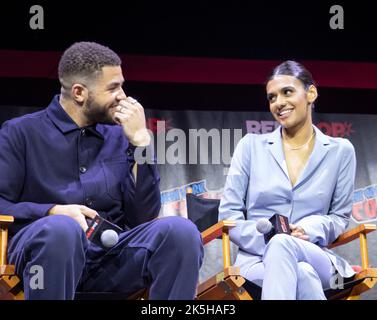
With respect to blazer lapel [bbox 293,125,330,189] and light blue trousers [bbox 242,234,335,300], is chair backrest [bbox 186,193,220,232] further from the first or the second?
light blue trousers [bbox 242,234,335,300]

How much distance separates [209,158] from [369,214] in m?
0.99

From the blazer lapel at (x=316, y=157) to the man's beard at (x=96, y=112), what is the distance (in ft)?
2.95

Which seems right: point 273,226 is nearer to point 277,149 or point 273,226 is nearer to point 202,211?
point 277,149

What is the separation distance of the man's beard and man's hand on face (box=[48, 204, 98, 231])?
0.42 meters

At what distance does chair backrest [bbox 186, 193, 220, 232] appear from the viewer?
161 inches

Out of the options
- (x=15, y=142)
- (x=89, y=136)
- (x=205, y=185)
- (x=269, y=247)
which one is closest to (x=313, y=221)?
(x=269, y=247)

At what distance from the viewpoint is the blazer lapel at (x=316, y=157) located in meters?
3.51

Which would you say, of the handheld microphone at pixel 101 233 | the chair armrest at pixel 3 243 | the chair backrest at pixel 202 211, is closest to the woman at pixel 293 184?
the chair backrest at pixel 202 211

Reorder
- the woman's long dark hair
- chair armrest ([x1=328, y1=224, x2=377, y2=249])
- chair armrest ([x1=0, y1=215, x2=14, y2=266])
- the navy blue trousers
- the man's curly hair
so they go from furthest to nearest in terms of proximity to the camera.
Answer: the woman's long dark hair, chair armrest ([x1=328, y1=224, x2=377, y2=249]), the man's curly hair, chair armrest ([x1=0, y1=215, x2=14, y2=266]), the navy blue trousers

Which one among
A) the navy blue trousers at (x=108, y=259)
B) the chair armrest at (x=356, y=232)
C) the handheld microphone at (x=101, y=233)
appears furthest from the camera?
the chair armrest at (x=356, y=232)

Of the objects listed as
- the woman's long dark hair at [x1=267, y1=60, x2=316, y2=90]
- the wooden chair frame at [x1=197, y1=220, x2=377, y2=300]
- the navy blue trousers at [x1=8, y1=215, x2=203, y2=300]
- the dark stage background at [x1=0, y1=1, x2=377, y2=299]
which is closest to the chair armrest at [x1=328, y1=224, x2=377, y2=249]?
the wooden chair frame at [x1=197, y1=220, x2=377, y2=300]

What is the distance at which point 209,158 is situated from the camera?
191 inches

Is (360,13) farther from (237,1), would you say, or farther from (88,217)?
(88,217)

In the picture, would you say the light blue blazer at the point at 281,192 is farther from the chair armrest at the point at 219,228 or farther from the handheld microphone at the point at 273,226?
the handheld microphone at the point at 273,226
